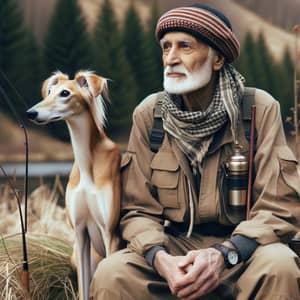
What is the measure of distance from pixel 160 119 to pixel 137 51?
14.5ft

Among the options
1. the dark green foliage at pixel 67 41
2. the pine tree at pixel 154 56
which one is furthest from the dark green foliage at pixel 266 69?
the dark green foliage at pixel 67 41

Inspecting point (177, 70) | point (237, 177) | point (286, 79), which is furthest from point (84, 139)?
point (286, 79)

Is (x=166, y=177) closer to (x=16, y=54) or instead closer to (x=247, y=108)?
(x=247, y=108)

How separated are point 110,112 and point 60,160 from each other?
650mm

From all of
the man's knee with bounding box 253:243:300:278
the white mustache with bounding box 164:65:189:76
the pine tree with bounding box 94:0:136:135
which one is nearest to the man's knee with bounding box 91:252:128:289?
the man's knee with bounding box 253:243:300:278

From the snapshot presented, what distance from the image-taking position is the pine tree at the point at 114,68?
824cm

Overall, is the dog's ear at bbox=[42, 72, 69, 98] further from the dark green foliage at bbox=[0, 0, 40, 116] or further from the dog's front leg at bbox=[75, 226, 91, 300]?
the dark green foliage at bbox=[0, 0, 40, 116]

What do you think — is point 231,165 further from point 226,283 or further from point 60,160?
point 60,160

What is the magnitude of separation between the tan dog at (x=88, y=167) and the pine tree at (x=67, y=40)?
4246 mm

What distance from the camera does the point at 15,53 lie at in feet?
27.9

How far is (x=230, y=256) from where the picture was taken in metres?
3.87

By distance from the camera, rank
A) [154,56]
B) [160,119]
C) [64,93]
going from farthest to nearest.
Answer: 1. [154,56]
2. [160,119]
3. [64,93]

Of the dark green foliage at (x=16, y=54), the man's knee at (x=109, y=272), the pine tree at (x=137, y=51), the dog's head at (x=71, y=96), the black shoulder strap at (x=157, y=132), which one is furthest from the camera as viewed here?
the pine tree at (x=137, y=51)

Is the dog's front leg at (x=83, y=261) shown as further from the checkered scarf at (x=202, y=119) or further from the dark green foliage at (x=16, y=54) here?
the dark green foliage at (x=16, y=54)
